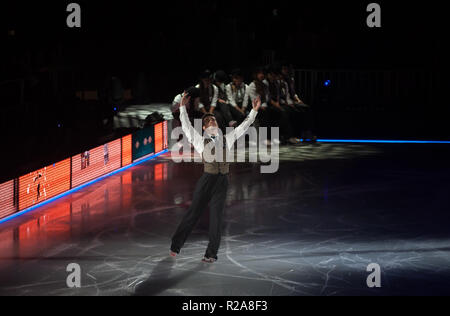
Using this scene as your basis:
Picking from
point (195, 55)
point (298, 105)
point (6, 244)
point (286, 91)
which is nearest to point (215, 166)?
point (6, 244)

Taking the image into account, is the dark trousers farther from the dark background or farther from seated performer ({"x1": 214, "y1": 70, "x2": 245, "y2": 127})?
seated performer ({"x1": 214, "y1": 70, "x2": 245, "y2": 127})

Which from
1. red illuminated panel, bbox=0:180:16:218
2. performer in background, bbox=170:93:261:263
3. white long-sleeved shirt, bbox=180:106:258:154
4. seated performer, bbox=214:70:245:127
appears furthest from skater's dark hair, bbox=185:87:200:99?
performer in background, bbox=170:93:261:263

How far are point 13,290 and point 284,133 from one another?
12.1 meters

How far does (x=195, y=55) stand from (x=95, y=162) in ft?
47.0

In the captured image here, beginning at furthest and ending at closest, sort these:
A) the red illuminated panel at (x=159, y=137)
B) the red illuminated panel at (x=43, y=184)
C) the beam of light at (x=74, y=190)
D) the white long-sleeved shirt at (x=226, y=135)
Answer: the red illuminated panel at (x=159, y=137) → the red illuminated panel at (x=43, y=184) → the beam of light at (x=74, y=190) → the white long-sleeved shirt at (x=226, y=135)

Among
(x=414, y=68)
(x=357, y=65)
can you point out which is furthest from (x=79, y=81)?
(x=414, y=68)

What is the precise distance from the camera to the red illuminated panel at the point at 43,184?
36.5ft

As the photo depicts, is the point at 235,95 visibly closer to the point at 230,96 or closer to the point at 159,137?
the point at 230,96

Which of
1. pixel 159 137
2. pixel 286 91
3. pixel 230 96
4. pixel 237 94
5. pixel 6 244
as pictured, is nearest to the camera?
pixel 6 244

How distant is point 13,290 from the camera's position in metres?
7.34

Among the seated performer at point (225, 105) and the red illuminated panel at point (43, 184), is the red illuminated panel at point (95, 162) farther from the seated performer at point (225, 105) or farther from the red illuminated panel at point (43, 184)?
the seated performer at point (225, 105)

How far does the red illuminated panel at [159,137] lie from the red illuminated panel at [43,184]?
464cm

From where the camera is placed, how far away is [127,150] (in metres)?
15.4

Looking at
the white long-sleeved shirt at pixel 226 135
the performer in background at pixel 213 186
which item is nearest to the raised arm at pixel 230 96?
the white long-sleeved shirt at pixel 226 135
